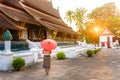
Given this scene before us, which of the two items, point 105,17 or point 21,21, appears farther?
point 105,17

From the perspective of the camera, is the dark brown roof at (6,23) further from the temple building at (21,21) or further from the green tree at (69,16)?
the green tree at (69,16)

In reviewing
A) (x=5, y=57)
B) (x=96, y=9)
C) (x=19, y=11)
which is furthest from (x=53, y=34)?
(x=96, y=9)

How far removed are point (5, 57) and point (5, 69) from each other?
565 mm

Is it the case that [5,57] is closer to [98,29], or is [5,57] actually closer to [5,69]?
[5,69]

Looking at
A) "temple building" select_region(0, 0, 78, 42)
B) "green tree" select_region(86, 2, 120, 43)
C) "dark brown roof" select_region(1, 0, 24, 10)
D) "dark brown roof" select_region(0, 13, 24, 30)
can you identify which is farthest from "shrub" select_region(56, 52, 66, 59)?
"green tree" select_region(86, 2, 120, 43)

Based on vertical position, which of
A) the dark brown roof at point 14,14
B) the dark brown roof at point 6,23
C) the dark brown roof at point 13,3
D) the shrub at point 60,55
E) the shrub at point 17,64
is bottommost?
the shrub at point 17,64

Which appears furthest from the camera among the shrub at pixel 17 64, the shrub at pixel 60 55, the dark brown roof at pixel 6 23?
the shrub at pixel 60 55

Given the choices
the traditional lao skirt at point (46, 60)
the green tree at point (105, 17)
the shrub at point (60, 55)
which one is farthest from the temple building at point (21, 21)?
the green tree at point (105, 17)

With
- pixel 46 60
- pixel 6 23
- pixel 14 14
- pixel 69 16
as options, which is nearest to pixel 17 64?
pixel 46 60

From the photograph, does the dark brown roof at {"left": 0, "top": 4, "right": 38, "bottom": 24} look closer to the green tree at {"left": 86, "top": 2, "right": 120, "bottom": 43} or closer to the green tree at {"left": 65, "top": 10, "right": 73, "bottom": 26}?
the green tree at {"left": 86, "top": 2, "right": 120, "bottom": 43}

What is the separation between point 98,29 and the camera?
6775cm

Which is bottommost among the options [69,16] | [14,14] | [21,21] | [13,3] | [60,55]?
[60,55]

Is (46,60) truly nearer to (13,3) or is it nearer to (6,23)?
(6,23)

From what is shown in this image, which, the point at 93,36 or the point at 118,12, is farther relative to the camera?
the point at 118,12
